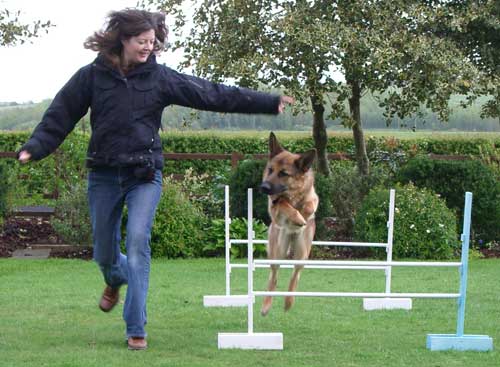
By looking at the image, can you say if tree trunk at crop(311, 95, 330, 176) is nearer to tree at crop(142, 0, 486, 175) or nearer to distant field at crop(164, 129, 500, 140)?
tree at crop(142, 0, 486, 175)

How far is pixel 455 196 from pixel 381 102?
227 cm

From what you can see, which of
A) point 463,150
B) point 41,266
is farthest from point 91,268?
point 463,150

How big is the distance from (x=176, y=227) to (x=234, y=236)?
0.89 meters

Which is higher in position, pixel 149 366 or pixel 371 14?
pixel 371 14

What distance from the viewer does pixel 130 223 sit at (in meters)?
6.38

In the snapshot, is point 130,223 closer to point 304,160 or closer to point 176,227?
point 304,160

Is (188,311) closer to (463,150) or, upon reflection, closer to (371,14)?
(371,14)

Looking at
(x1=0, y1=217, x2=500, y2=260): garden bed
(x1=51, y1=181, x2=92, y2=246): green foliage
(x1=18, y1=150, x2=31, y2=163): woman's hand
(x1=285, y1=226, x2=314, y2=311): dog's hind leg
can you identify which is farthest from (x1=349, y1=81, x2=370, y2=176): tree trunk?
(x1=18, y1=150, x2=31, y2=163): woman's hand

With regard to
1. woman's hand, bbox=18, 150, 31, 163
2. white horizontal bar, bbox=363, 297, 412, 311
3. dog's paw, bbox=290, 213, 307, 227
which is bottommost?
white horizontal bar, bbox=363, 297, 412, 311

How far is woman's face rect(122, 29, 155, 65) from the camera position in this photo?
20.7 ft

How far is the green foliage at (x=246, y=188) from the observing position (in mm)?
14219

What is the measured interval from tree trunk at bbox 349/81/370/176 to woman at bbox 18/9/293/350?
9812mm

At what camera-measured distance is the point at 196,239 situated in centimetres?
1430

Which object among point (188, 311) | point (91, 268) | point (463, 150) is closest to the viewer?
point (188, 311)
